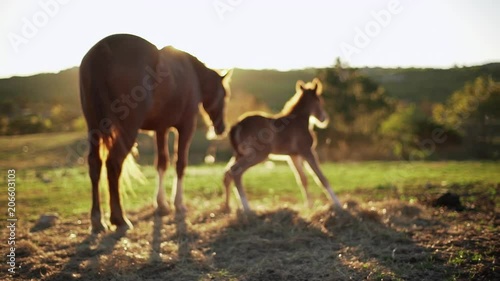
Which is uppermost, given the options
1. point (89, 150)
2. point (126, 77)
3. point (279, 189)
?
point (126, 77)

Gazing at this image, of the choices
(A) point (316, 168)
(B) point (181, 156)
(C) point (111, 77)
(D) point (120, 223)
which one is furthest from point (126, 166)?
(A) point (316, 168)

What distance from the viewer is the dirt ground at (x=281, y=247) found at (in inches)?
160

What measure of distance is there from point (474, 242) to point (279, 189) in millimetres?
7631

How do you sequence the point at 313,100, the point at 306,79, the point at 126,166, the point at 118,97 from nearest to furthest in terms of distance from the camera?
the point at 118,97
the point at 126,166
the point at 313,100
the point at 306,79

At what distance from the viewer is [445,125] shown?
111 feet

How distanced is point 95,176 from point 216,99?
3.46m

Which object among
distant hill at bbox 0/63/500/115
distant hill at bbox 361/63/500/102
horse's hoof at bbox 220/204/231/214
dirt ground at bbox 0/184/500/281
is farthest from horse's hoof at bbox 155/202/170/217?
distant hill at bbox 361/63/500/102

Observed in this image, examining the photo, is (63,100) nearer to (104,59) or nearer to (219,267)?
(104,59)

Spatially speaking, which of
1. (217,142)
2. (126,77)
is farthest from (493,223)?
(217,142)

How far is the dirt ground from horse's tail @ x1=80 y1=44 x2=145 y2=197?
135 cm

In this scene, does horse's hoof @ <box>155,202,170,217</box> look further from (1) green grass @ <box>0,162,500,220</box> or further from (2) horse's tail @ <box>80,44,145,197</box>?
(2) horse's tail @ <box>80,44,145,197</box>

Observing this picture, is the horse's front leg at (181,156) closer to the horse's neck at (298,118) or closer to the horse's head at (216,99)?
the horse's head at (216,99)

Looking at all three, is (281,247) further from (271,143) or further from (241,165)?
(271,143)

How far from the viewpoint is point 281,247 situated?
4.95 metres
